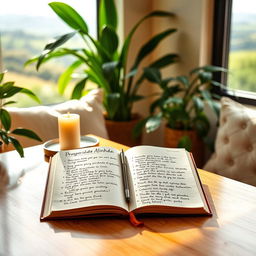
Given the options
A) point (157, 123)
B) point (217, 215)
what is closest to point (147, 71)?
point (157, 123)

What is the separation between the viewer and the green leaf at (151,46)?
8.97ft

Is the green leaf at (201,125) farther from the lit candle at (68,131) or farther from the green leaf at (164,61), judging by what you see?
the lit candle at (68,131)

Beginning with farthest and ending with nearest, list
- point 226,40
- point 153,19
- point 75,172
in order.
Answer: point 153,19 < point 226,40 < point 75,172

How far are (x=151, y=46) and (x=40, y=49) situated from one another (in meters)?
0.74

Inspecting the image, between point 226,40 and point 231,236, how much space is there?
1.87m

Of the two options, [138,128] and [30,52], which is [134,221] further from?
[30,52]

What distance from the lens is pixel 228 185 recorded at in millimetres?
1322

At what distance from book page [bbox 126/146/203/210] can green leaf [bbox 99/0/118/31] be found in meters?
1.46

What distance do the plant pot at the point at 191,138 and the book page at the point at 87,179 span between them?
122 centimetres

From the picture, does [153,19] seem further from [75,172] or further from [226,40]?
[75,172]

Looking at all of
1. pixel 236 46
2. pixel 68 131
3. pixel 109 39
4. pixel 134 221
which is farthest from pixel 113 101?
pixel 134 221

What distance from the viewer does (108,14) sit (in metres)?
2.65

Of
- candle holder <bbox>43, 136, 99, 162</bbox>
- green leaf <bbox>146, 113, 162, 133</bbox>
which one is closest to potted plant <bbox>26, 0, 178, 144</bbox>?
green leaf <bbox>146, 113, 162, 133</bbox>

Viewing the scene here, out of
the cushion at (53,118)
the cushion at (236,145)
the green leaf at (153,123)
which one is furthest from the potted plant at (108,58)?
the cushion at (236,145)
